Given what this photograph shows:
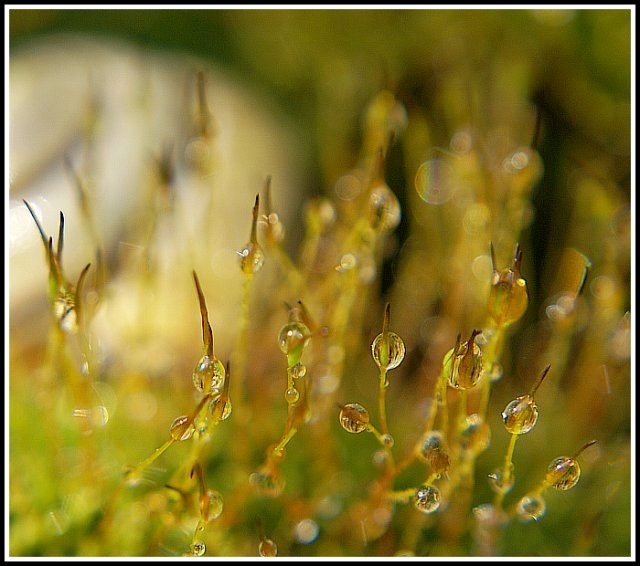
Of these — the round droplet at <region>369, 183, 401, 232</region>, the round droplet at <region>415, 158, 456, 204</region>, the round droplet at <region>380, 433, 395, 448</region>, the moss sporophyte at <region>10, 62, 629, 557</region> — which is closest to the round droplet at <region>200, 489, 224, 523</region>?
the moss sporophyte at <region>10, 62, 629, 557</region>

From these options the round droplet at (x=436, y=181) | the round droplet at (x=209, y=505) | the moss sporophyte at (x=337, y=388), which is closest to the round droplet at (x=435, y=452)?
the moss sporophyte at (x=337, y=388)

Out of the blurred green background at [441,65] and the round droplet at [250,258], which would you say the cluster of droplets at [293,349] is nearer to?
the round droplet at [250,258]

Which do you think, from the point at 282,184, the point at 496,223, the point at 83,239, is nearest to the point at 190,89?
the point at 282,184

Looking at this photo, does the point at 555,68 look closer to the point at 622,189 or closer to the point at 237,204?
the point at 622,189

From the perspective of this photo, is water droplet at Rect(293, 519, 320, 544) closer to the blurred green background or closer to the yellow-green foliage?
the yellow-green foliage

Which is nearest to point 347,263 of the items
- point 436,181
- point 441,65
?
point 436,181
